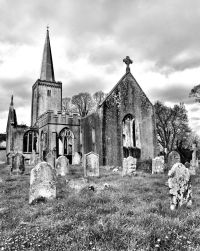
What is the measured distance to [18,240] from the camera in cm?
406

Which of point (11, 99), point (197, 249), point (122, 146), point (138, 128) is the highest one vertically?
point (11, 99)

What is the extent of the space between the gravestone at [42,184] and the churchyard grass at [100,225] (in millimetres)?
288

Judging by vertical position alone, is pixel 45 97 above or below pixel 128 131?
above

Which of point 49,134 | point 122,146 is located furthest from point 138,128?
point 49,134

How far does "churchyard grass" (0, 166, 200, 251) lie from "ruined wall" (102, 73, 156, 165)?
1316 cm

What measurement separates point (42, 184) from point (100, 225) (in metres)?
3.65

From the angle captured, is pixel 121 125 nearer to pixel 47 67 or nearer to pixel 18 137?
pixel 18 137

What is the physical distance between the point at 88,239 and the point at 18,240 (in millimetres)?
1197

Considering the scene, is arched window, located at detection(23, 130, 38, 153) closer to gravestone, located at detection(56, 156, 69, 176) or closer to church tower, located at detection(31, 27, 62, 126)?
church tower, located at detection(31, 27, 62, 126)

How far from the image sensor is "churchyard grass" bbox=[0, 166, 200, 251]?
3.89 m

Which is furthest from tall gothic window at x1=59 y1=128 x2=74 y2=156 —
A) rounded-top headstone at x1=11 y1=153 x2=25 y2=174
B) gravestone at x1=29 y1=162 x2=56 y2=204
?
gravestone at x1=29 y1=162 x2=56 y2=204

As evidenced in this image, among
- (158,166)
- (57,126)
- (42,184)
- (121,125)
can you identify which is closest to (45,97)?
(57,126)

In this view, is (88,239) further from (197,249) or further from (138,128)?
(138,128)

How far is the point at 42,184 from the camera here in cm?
773
